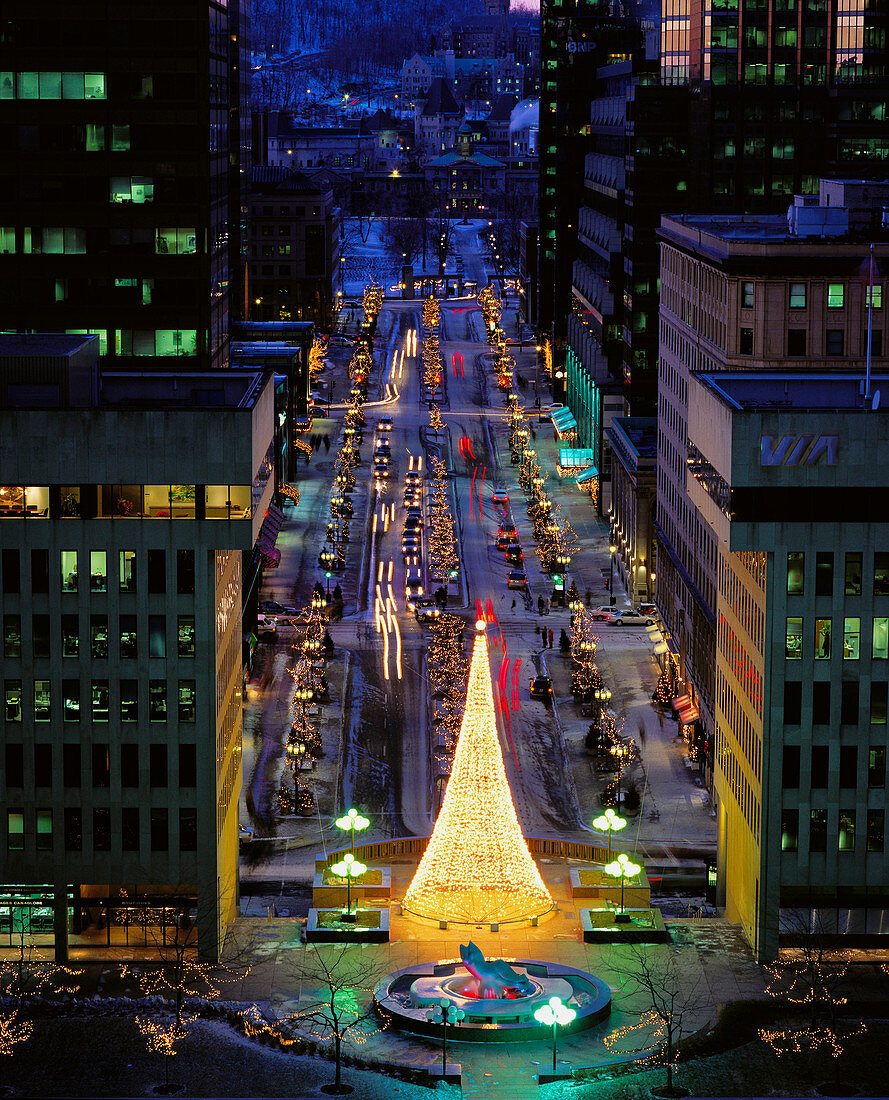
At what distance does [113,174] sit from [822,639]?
57844 mm

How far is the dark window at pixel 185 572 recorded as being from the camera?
89.2m

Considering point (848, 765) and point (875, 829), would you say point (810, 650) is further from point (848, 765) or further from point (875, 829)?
point (875, 829)

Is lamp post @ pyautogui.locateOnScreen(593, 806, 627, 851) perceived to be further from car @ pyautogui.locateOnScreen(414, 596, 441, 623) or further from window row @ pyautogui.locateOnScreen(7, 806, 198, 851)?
car @ pyautogui.locateOnScreen(414, 596, 441, 623)

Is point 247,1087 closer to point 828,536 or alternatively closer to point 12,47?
point 828,536

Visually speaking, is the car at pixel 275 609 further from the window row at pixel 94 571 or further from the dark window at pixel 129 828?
the window row at pixel 94 571

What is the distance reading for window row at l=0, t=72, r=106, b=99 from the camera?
125188 millimetres

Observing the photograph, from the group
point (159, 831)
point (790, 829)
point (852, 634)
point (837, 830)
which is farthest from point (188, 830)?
point (852, 634)

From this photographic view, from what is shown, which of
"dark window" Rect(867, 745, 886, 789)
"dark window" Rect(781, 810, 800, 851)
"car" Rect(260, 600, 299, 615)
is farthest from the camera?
"car" Rect(260, 600, 299, 615)

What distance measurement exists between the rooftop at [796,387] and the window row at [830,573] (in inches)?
374

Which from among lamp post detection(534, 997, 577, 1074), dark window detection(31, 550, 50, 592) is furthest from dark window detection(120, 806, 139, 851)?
lamp post detection(534, 997, 577, 1074)

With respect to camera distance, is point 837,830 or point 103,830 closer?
point 837,830

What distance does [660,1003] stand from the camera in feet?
282

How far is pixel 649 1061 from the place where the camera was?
3182 inches

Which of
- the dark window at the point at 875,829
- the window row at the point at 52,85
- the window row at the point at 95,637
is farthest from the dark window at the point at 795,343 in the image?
the window row at the point at 95,637
